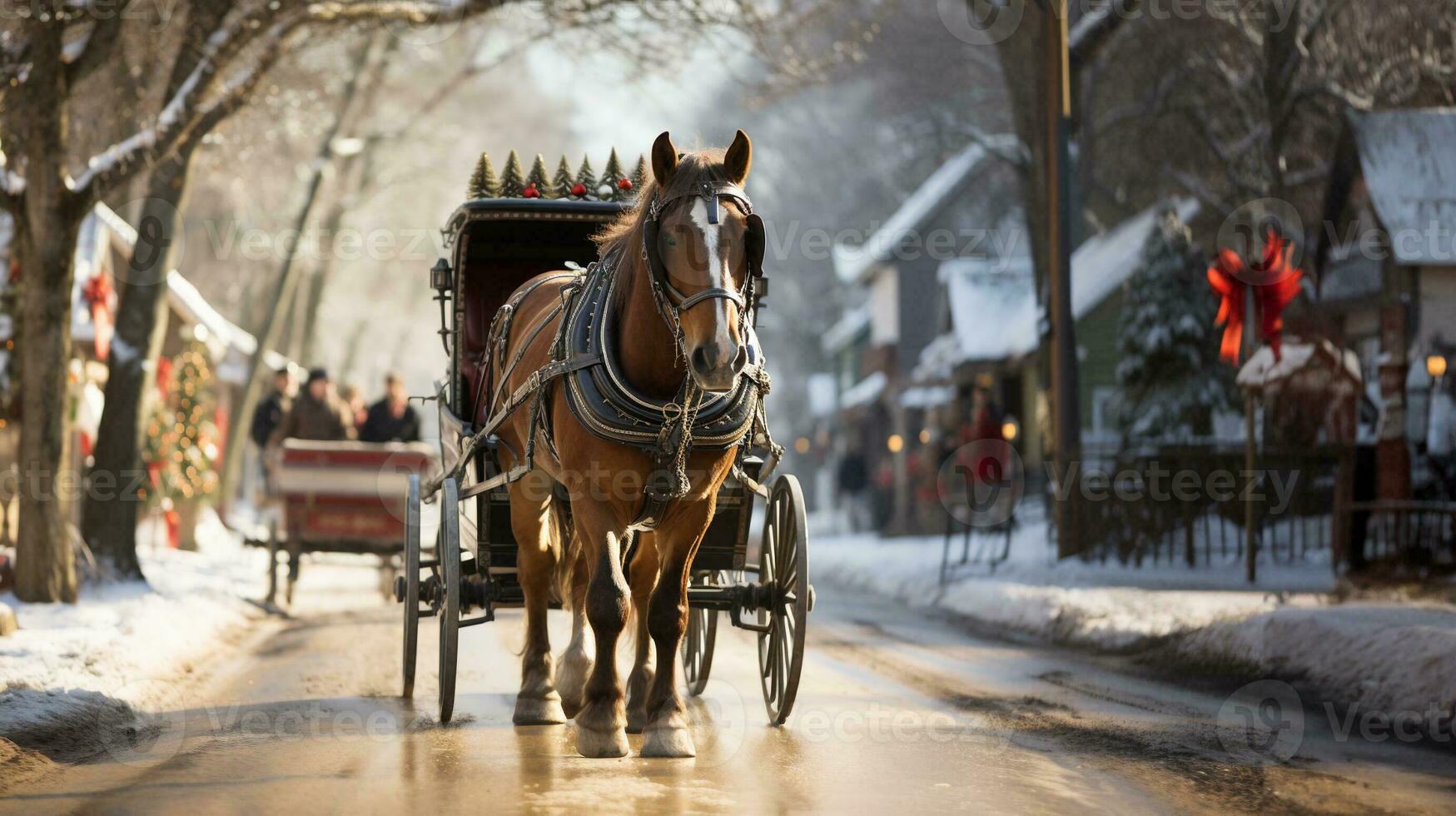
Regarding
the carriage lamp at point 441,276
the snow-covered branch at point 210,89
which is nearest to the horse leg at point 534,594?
the carriage lamp at point 441,276

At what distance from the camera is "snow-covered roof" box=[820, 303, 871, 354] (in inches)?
2240

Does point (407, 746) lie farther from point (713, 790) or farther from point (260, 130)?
point (260, 130)

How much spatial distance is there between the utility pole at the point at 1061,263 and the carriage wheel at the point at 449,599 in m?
11.8

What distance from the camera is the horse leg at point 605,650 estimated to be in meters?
6.95

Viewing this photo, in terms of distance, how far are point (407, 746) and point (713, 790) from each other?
1.67 metres

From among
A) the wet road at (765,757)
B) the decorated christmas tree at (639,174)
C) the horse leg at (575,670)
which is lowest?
the wet road at (765,757)

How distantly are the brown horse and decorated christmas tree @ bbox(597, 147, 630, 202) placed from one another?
2373mm

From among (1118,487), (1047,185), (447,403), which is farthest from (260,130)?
(447,403)

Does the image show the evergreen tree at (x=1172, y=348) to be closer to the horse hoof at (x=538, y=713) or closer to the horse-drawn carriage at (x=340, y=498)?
the horse-drawn carriage at (x=340, y=498)

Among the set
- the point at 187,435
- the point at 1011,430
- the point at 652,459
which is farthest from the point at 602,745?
the point at 1011,430

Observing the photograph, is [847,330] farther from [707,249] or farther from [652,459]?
[707,249]

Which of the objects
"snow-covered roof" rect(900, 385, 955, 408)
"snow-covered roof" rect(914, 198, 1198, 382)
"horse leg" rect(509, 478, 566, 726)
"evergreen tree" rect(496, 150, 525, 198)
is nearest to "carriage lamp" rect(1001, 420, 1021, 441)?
"snow-covered roof" rect(914, 198, 1198, 382)

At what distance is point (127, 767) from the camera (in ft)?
22.4

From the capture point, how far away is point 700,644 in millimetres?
9586
